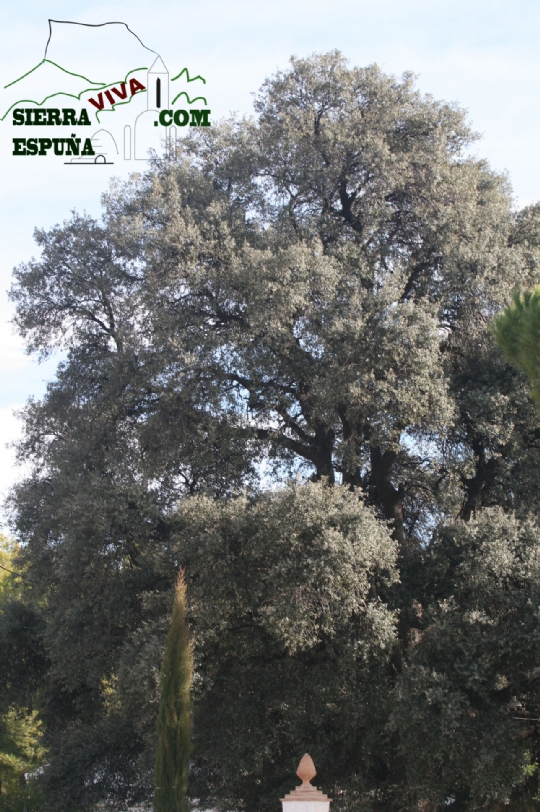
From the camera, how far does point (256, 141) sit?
2177 centimetres

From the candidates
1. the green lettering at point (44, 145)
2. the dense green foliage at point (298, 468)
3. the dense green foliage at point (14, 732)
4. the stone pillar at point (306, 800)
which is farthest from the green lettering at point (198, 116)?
the stone pillar at point (306, 800)

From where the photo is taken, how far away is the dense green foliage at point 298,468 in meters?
15.5

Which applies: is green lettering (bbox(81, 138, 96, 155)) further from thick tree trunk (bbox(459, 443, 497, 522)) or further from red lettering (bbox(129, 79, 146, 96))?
thick tree trunk (bbox(459, 443, 497, 522))

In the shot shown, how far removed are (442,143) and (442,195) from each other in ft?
4.60

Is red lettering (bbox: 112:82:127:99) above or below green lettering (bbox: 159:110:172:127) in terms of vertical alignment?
below

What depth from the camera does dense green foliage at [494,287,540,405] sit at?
1261cm

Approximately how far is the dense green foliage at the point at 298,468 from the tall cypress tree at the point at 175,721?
1764 mm

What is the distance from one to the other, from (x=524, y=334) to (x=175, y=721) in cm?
799

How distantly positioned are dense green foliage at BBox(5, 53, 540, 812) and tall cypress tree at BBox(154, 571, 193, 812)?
1.76m

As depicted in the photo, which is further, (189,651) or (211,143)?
(211,143)

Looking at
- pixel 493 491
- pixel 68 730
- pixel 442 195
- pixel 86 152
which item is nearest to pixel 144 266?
pixel 86 152

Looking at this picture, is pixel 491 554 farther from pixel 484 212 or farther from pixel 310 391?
pixel 484 212

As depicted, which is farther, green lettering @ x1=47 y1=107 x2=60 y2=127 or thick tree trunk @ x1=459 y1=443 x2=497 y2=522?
thick tree trunk @ x1=459 y1=443 x2=497 y2=522

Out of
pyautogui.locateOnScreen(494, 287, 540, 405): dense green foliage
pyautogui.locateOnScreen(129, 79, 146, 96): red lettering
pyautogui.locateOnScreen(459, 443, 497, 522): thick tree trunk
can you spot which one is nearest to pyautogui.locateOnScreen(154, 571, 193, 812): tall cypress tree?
pyautogui.locateOnScreen(494, 287, 540, 405): dense green foliage
